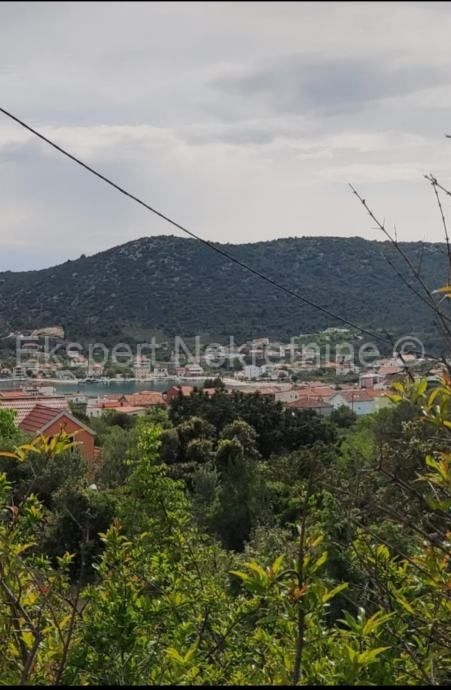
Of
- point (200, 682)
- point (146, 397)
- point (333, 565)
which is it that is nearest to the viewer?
point (200, 682)

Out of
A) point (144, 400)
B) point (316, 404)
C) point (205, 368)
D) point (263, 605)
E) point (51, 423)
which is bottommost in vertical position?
point (316, 404)

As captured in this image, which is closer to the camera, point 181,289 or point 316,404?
Result: point 316,404

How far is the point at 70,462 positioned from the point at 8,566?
13.7 meters

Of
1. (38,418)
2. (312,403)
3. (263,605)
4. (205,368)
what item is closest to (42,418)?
(38,418)

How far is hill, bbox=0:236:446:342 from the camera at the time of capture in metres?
64.6

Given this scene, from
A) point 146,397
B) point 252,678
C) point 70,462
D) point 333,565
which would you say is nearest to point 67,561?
point 252,678

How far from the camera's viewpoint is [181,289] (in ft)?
226

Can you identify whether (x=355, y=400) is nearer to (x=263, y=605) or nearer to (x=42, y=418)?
(x=42, y=418)

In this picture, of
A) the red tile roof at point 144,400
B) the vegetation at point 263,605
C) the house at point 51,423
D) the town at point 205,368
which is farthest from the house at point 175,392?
the vegetation at point 263,605

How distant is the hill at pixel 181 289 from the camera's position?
64625 mm

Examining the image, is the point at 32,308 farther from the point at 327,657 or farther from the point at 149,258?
the point at 327,657

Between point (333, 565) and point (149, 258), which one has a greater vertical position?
point (149, 258)

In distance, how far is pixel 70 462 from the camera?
15008mm

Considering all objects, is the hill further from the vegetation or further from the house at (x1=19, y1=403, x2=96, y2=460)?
the vegetation
